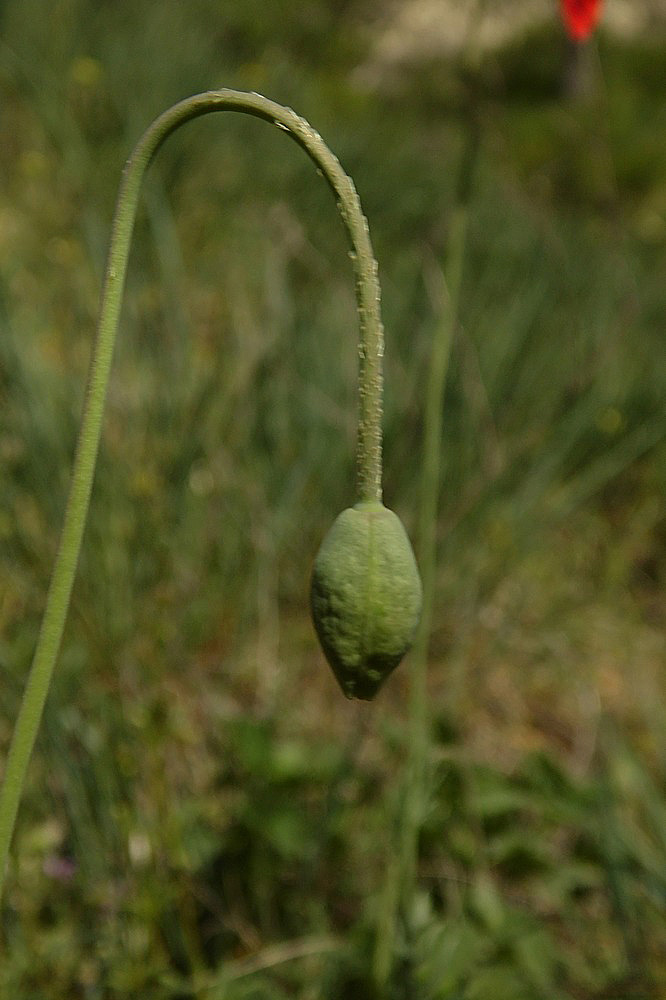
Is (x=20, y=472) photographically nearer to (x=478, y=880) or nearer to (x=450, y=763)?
(x=450, y=763)

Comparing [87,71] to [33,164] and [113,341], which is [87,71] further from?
[113,341]

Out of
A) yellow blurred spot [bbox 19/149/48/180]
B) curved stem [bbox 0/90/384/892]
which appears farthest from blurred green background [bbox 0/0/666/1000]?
curved stem [bbox 0/90/384/892]

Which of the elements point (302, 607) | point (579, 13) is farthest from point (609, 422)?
point (579, 13)

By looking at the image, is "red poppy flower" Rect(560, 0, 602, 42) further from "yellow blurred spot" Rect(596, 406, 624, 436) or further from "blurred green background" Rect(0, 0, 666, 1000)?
"yellow blurred spot" Rect(596, 406, 624, 436)

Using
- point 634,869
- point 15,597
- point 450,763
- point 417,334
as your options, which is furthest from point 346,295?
point 634,869

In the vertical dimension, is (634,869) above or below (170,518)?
below
